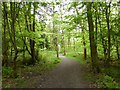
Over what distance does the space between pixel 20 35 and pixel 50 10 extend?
12.9 m

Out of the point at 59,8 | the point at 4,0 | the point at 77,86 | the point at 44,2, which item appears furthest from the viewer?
the point at 59,8

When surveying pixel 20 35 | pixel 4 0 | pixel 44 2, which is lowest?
pixel 20 35

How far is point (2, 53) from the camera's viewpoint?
66.5ft

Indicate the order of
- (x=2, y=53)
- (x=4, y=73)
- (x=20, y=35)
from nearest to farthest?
1. (x=4, y=73)
2. (x=20, y=35)
3. (x=2, y=53)

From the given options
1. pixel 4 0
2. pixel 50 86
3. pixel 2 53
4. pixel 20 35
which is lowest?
pixel 50 86

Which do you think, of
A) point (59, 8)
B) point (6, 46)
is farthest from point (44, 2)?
point (59, 8)

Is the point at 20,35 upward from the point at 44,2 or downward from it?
downward

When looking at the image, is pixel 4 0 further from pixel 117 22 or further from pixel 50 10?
pixel 50 10

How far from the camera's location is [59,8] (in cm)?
3384

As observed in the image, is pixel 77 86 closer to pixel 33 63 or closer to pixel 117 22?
pixel 117 22

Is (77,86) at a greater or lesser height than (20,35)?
lesser

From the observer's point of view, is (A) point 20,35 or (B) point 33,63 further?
(B) point 33,63

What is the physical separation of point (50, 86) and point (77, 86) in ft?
5.34

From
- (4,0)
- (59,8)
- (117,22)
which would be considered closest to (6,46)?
(4,0)
